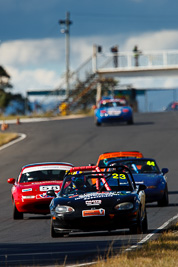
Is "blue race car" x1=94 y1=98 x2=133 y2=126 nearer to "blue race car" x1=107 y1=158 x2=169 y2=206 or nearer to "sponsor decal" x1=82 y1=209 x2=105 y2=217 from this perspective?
"blue race car" x1=107 y1=158 x2=169 y2=206

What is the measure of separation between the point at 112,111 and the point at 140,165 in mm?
23431

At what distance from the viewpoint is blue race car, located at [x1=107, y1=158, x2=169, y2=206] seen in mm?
18594

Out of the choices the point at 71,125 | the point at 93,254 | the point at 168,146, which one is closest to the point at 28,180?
the point at 93,254

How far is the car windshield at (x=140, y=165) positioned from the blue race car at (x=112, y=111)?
76.9 ft

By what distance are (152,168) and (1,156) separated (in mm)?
18393

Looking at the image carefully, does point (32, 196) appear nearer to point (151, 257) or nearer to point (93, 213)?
point (93, 213)

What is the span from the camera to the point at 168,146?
3675 cm

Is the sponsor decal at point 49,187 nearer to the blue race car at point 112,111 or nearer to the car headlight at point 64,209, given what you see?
the car headlight at point 64,209

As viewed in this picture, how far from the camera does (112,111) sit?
44.2 meters

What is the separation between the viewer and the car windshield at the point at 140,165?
65.7ft

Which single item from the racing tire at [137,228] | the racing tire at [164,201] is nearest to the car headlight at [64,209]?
the racing tire at [137,228]

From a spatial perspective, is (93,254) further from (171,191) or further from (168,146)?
(168,146)

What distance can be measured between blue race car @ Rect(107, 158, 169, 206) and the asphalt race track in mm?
304

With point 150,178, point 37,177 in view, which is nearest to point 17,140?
point 150,178
